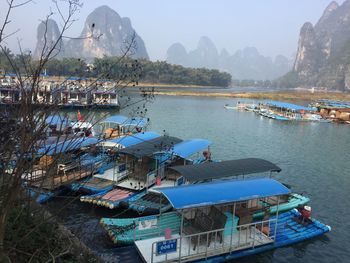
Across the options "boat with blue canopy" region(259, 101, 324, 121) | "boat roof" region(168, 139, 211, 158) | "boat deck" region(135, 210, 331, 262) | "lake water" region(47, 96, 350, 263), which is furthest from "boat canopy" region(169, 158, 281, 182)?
"boat with blue canopy" region(259, 101, 324, 121)

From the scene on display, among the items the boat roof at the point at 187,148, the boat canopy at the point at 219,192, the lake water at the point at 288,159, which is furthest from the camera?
the boat roof at the point at 187,148

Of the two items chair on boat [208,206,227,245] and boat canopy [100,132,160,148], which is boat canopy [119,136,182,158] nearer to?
boat canopy [100,132,160,148]

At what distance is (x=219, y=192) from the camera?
11.0 m

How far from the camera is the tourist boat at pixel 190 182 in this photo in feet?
38.6

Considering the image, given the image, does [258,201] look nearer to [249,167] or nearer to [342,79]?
[249,167]

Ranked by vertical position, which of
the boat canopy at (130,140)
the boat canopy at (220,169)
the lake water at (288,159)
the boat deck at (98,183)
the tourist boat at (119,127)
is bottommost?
the lake water at (288,159)

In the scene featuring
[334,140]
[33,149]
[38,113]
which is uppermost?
[38,113]

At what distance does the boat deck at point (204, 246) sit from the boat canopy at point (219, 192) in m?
1.13

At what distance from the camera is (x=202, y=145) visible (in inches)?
727

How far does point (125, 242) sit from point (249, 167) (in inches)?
235

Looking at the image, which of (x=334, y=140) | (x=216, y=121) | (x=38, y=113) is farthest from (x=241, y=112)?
(x=38, y=113)

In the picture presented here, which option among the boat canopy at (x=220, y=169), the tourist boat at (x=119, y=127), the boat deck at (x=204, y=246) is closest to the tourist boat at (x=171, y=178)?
the boat canopy at (x=220, y=169)

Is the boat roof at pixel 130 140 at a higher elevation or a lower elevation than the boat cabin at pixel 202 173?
higher

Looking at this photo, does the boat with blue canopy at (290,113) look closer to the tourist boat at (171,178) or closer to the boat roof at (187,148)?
the tourist boat at (171,178)
